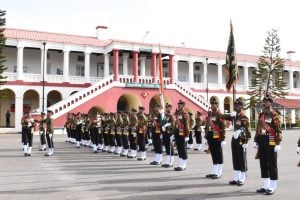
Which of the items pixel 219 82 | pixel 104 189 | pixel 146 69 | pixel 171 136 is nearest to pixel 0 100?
pixel 146 69

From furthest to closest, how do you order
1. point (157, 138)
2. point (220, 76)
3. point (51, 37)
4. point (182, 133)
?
1. point (220, 76)
2. point (51, 37)
3. point (157, 138)
4. point (182, 133)

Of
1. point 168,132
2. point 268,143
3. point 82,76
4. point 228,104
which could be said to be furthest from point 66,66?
point 268,143

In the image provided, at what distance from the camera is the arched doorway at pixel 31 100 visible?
4219cm

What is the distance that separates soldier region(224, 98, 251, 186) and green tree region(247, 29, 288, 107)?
43.9 metres

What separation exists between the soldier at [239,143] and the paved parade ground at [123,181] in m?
0.33

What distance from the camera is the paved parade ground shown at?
827 cm

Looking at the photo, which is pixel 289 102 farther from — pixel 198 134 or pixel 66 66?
pixel 198 134

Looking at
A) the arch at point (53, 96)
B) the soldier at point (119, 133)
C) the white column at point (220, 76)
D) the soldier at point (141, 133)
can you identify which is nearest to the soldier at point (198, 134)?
the soldier at point (119, 133)

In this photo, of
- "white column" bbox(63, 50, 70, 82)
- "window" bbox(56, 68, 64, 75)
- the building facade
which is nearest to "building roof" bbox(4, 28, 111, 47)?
the building facade

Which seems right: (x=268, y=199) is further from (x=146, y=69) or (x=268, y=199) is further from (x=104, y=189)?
(x=146, y=69)

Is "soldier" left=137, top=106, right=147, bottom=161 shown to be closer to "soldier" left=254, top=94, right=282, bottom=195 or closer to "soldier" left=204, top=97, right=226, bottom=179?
"soldier" left=204, top=97, right=226, bottom=179

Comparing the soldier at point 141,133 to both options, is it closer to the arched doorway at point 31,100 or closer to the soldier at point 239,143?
the soldier at point 239,143

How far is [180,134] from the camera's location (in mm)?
12148

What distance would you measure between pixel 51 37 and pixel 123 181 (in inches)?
1375
